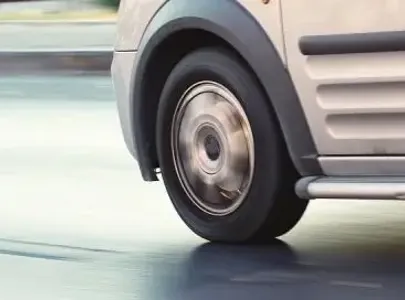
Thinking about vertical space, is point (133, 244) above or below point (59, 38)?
above

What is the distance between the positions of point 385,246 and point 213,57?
3.61ft

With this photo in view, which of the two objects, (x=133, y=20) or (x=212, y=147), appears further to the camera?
→ (x=133, y=20)

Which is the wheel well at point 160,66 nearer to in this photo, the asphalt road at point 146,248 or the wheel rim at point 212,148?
the wheel rim at point 212,148

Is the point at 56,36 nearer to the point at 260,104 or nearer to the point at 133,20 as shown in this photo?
the point at 133,20

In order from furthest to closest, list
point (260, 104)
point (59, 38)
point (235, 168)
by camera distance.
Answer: point (59, 38) < point (235, 168) < point (260, 104)

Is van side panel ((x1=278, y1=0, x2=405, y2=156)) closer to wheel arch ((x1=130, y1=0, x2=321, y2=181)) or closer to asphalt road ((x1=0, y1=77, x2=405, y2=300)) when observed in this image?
wheel arch ((x1=130, y1=0, x2=321, y2=181))

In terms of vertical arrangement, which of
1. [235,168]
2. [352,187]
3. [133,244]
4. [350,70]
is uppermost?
[350,70]

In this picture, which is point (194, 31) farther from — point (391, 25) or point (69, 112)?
point (69, 112)

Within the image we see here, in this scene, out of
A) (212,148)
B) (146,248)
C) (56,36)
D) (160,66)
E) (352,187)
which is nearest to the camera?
(352,187)

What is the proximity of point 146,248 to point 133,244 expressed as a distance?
0.39 ft

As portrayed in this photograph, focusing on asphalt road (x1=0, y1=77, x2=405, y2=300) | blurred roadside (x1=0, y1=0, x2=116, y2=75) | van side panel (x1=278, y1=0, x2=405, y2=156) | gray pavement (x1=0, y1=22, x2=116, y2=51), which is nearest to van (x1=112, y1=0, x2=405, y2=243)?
van side panel (x1=278, y1=0, x2=405, y2=156)

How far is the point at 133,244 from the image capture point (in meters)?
6.63

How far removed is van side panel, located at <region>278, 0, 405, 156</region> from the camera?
18.4 ft

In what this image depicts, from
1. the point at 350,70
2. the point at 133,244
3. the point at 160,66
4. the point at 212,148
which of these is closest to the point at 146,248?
the point at 133,244
